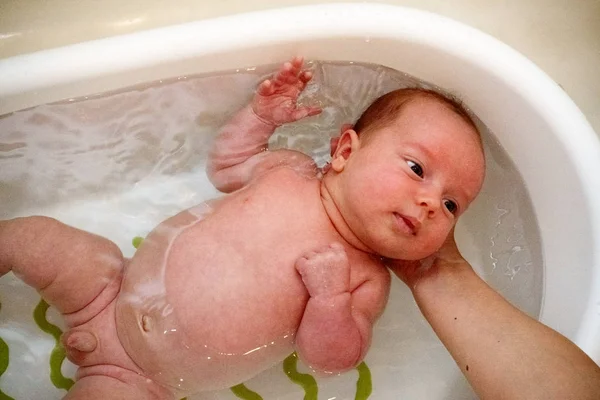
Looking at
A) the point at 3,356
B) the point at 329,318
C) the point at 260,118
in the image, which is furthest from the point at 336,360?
the point at 3,356

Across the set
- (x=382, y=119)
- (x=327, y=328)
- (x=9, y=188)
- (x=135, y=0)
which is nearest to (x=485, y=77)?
(x=382, y=119)

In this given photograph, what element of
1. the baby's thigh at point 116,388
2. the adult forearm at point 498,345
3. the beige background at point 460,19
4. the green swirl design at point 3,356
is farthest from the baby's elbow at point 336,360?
the beige background at point 460,19

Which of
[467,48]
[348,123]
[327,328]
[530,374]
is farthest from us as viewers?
[348,123]

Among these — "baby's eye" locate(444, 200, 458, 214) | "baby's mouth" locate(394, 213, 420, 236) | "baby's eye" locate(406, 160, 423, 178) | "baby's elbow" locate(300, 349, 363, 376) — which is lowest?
"baby's elbow" locate(300, 349, 363, 376)

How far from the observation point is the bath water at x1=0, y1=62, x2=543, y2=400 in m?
1.04

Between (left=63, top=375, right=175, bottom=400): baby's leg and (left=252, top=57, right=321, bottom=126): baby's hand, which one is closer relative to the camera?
(left=63, top=375, right=175, bottom=400): baby's leg

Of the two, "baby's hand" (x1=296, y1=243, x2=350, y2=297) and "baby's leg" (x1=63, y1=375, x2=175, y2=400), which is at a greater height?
"baby's hand" (x1=296, y1=243, x2=350, y2=297)

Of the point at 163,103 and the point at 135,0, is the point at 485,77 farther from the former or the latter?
the point at 135,0

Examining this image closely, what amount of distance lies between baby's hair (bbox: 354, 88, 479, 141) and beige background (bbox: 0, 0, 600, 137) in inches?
10.6

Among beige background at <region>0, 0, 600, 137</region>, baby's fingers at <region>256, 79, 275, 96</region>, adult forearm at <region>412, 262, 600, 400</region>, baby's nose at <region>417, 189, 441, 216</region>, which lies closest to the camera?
adult forearm at <region>412, 262, 600, 400</region>

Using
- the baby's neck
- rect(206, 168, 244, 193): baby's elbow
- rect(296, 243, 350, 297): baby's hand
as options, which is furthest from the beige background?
rect(296, 243, 350, 297): baby's hand

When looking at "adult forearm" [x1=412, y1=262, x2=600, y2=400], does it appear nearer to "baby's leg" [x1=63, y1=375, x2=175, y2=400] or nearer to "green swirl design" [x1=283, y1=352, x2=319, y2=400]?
"green swirl design" [x1=283, y1=352, x2=319, y2=400]

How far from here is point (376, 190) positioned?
0.88 meters

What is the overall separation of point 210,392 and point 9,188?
1.56 ft
